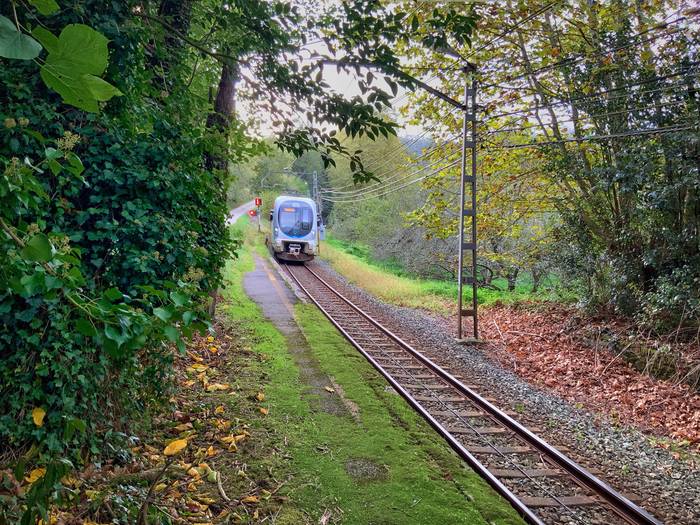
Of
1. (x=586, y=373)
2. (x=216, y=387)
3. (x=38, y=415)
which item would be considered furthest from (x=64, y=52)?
(x=586, y=373)

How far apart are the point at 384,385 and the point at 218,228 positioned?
11.7 feet

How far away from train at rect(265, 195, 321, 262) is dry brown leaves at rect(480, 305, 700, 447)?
1230 centimetres

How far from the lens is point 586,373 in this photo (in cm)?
926

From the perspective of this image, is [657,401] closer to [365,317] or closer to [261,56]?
[365,317]

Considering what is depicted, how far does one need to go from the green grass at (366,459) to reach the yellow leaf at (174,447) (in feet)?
2.75

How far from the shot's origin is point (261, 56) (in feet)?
13.3

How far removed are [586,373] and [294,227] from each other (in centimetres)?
1680

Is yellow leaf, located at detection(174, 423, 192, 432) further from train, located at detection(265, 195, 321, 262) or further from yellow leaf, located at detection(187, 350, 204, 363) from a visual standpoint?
train, located at detection(265, 195, 321, 262)

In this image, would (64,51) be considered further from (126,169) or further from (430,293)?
(430,293)

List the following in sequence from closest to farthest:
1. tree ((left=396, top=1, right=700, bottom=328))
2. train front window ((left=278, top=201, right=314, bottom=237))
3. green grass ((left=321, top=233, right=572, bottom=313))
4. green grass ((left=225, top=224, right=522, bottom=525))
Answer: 1. green grass ((left=225, top=224, right=522, bottom=525))
2. tree ((left=396, top=1, right=700, bottom=328))
3. green grass ((left=321, top=233, right=572, bottom=313))
4. train front window ((left=278, top=201, right=314, bottom=237))

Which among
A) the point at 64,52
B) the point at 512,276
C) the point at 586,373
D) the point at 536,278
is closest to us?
the point at 64,52

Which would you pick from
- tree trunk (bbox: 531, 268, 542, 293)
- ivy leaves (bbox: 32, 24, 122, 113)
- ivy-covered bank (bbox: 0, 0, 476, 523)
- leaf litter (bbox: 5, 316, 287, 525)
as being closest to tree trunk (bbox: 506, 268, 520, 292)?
tree trunk (bbox: 531, 268, 542, 293)

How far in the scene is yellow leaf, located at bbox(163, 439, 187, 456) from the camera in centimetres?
419

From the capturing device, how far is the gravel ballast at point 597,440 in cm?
499
